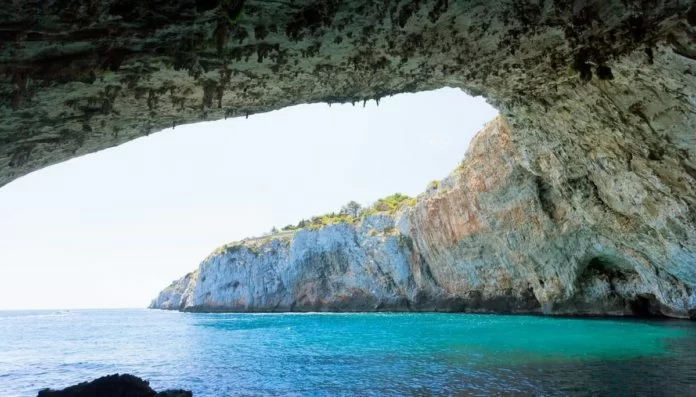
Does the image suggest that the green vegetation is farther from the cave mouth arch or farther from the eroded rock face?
the eroded rock face

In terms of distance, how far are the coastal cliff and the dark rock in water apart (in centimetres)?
1679

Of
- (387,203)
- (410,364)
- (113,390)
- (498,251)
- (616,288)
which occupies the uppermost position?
(387,203)

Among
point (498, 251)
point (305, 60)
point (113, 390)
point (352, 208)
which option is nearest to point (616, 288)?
point (498, 251)

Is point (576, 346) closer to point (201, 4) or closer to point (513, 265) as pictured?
point (201, 4)

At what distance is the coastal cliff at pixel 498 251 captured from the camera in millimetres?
19750

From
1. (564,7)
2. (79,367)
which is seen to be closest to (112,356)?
(79,367)

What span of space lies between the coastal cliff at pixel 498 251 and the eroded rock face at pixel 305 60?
5.18 m

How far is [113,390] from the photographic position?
444 inches

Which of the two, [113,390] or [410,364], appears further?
[410,364]

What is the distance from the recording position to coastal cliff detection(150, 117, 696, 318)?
19750 mm

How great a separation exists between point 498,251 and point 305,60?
3259 cm

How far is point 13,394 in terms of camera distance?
13031 millimetres

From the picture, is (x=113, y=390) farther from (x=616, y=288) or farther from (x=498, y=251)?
(x=616, y=288)

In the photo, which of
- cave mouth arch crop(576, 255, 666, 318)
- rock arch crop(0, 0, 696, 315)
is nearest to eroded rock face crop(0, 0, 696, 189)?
rock arch crop(0, 0, 696, 315)
